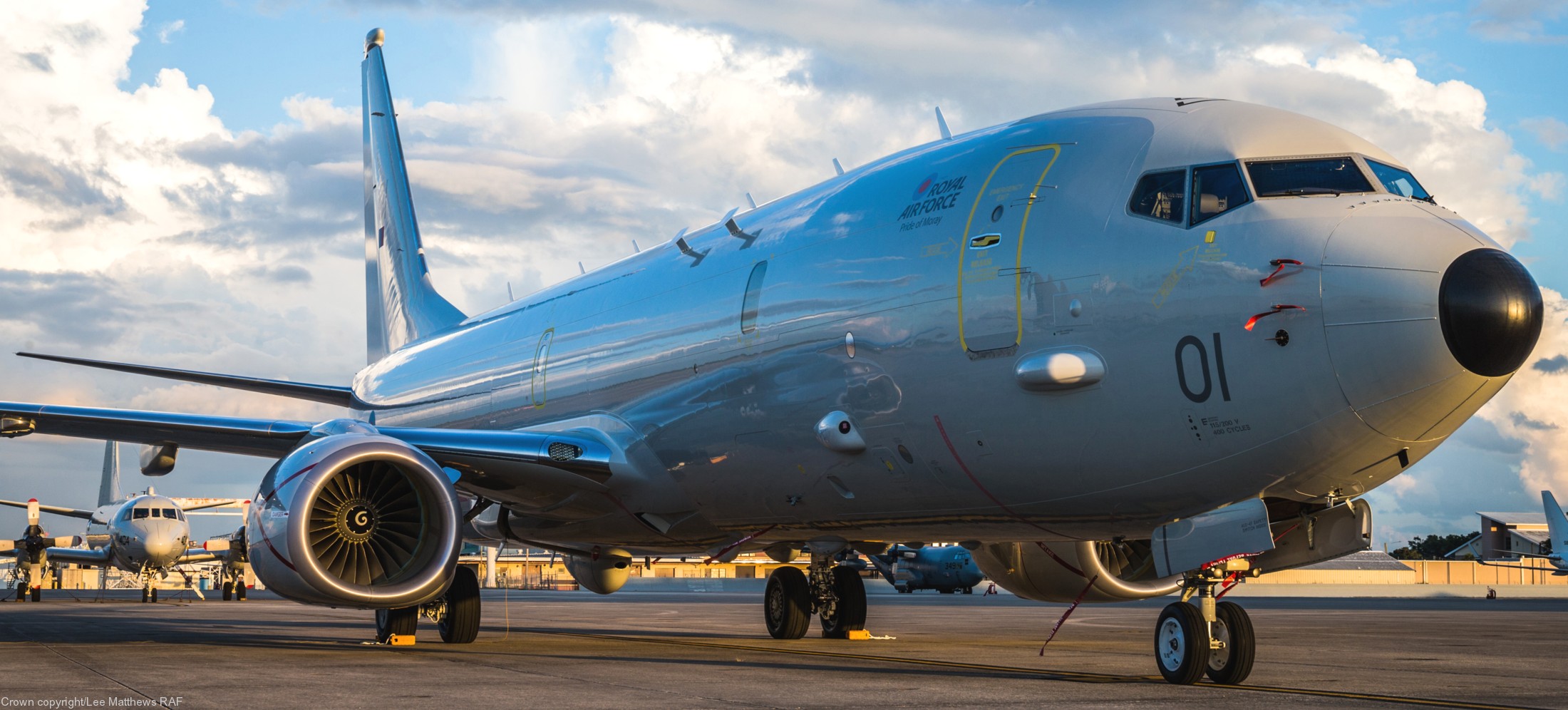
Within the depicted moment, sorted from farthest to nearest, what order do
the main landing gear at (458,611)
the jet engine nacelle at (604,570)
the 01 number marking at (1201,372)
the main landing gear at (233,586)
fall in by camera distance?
the main landing gear at (233,586) → the jet engine nacelle at (604,570) → the main landing gear at (458,611) → the 01 number marking at (1201,372)

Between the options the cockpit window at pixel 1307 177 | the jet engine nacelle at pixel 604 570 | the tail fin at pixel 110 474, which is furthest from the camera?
the tail fin at pixel 110 474

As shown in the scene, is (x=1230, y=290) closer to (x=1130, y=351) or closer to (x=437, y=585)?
(x=1130, y=351)

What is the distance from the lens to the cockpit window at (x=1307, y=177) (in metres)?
8.73

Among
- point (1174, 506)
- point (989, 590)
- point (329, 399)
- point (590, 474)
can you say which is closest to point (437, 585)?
point (590, 474)

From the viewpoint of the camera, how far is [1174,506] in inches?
359

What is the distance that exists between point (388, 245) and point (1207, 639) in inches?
690

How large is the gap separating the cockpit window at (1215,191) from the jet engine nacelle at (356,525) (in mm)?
6181

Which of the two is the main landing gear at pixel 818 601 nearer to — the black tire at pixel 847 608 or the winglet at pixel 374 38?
the black tire at pixel 847 608

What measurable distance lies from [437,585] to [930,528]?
3.94 meters

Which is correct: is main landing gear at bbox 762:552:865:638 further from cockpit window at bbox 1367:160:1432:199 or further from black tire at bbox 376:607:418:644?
cockpit window at bbox 1367:160:1432:199

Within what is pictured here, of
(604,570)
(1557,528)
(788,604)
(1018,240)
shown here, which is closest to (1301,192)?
(1018,240)

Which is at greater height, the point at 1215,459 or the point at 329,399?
the point at 329,399

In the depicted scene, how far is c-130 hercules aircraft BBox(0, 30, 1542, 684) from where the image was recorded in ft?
26.5

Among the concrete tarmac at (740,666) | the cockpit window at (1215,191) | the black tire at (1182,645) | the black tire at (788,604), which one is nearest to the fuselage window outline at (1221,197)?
the cockpit window at (1215,191)
